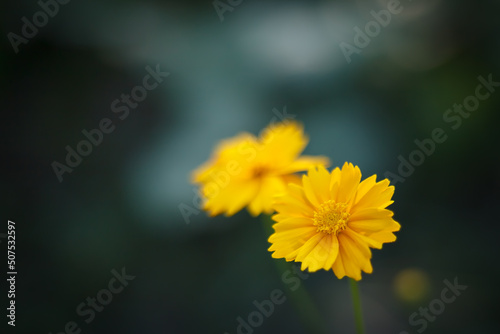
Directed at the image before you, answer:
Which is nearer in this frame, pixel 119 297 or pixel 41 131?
pixel 119 297

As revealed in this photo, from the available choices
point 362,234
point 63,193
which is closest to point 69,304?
point 63,193

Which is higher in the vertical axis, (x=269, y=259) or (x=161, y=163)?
(x=161, y=163)

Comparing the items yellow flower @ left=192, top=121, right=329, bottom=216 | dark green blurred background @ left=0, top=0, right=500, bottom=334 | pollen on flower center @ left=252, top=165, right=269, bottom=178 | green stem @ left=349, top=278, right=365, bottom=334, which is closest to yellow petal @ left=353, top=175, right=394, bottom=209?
green stem @ left=349, top=278, right=365, bottom=334

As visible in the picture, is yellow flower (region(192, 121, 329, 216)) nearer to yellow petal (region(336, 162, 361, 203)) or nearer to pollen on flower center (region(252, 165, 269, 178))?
pollen on flower center (region(252, 165, 269, 178))

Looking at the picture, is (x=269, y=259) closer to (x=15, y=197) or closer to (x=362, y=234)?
(x=362, y=234)

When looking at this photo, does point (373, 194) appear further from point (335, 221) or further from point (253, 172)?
point (253, 172)

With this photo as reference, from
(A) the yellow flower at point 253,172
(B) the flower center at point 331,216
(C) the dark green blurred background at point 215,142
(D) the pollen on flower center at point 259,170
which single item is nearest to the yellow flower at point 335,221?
(B) the flower center at point 331,216

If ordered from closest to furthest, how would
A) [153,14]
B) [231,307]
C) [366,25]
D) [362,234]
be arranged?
[362,234] → [231,307] → [366,25] → [153,14]
